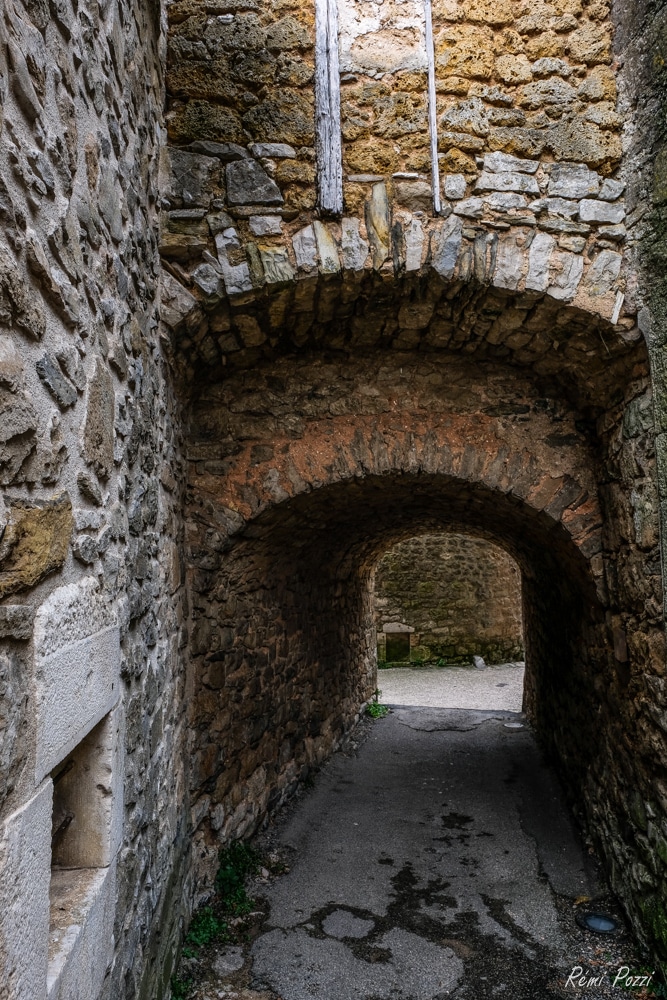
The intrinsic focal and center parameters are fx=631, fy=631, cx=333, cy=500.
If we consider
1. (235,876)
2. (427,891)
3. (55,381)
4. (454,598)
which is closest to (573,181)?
(55,381)

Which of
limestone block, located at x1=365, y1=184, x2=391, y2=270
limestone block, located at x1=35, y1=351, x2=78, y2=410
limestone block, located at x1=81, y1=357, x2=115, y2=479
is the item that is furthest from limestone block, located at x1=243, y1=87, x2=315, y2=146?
limestone block, located at x1=35, y1=351, x2=78, y2=410

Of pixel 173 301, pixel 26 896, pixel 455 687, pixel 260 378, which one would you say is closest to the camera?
pixel 26 896

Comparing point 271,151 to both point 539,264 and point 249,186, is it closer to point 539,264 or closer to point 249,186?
point 249,186

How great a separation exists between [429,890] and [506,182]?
143 inches

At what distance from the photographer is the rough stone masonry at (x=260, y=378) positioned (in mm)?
1357

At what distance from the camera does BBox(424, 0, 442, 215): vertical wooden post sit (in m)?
2.84

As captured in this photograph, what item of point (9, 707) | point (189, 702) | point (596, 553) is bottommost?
point (189, 702)

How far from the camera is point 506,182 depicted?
2861 millimetres

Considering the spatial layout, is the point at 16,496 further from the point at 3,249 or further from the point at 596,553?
the point at 596,553

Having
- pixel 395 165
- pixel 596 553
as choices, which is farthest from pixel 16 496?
pixel 596 553

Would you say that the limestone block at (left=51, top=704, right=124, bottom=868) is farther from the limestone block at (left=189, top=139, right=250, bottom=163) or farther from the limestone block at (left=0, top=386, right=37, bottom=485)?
the limestone block at (left=189, top=139, right=250, bottom=163)

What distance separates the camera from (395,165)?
9.44ft

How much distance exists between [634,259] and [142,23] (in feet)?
7.34

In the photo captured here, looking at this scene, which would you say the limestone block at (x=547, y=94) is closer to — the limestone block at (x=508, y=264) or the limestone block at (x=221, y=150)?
the limestone block at (x=508, y=264)
